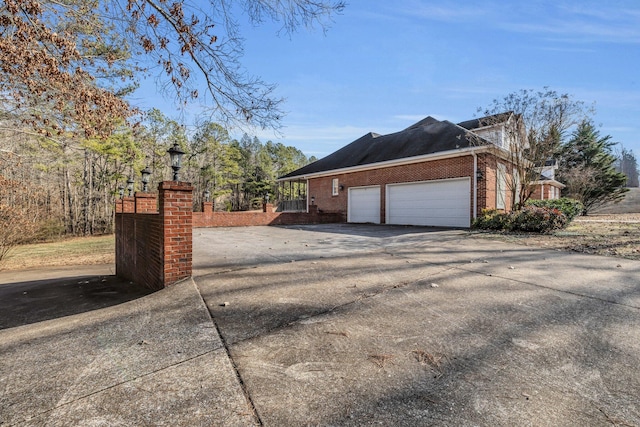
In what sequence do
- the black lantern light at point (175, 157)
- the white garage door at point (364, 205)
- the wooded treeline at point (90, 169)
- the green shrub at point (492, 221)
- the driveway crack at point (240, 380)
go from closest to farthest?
the driveway crack at point (240, 380)
the black lantern light at point (175, 157)
the green shrub at point (492, 221)
the wooded treeline at point (90, 169)
the white garage door at point (364, 205)

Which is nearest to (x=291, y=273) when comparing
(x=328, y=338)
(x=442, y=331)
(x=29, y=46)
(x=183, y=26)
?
(x=328, y=338)

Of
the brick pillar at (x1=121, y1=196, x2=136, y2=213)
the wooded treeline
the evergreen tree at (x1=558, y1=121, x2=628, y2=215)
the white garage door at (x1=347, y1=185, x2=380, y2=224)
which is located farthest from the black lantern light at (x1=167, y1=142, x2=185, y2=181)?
the evergreen tree at (x1=558, y1=121, x2=628, y2=215)

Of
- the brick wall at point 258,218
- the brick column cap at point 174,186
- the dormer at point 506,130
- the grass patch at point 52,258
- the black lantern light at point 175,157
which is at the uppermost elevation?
the dormer at point 506,130

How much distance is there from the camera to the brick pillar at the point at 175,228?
156 inches

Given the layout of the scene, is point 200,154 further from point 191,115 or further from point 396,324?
point 396,324

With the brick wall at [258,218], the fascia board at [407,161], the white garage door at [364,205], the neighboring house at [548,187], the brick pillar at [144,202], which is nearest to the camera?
the brick pillar at [144,202]

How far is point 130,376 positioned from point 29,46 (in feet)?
17.3

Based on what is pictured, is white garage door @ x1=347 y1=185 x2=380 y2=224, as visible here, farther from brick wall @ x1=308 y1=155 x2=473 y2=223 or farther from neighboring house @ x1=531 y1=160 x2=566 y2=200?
neighboring house @ x1=531 y1=160 x2=566 y2=200

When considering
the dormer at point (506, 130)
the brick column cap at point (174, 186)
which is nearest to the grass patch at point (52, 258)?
the brick column cap at point (174, 186)

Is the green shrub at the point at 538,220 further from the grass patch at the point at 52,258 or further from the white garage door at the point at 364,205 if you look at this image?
the grass patch at the point at 52,258

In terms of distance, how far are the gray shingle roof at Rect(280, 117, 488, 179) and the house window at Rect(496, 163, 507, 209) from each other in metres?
2.05

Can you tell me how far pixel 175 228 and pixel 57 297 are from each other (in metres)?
2.58

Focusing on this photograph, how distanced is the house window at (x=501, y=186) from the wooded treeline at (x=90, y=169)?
10.5 m

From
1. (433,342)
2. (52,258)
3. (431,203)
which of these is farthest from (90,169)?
(433,342)
